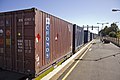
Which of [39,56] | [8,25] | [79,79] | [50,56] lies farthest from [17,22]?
[79,79]

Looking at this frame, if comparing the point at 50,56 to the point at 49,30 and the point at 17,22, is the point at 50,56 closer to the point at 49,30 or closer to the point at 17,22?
the point at 49,30

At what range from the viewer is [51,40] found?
785 cm

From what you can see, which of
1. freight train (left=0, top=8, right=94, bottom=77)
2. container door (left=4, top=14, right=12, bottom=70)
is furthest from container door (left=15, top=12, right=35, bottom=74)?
container door (left=4, top=14, right=12, bottom=70)

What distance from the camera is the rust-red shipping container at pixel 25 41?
20.4 feet

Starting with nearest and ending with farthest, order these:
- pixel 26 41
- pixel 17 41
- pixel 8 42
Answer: pixel 26 41 → pixel 17 41 → pixel 8 42

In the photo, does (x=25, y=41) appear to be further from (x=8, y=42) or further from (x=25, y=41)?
(x=8, y=42)

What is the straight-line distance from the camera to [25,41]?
21.0 ft

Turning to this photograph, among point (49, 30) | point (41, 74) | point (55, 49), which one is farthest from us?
point (55, 49)

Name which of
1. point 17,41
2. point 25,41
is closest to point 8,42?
point 17,41

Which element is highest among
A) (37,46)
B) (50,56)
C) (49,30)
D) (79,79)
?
(49,30)

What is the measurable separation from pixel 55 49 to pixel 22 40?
8.34ft

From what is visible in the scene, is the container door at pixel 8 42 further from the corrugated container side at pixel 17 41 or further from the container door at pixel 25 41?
the container door at pixel 25 41

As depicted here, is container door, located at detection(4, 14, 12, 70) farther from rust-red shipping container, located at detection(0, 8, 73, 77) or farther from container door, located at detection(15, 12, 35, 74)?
container door, located at detection(15, 12, 35, 74)

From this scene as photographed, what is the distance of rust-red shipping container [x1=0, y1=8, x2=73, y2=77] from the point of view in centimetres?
621
